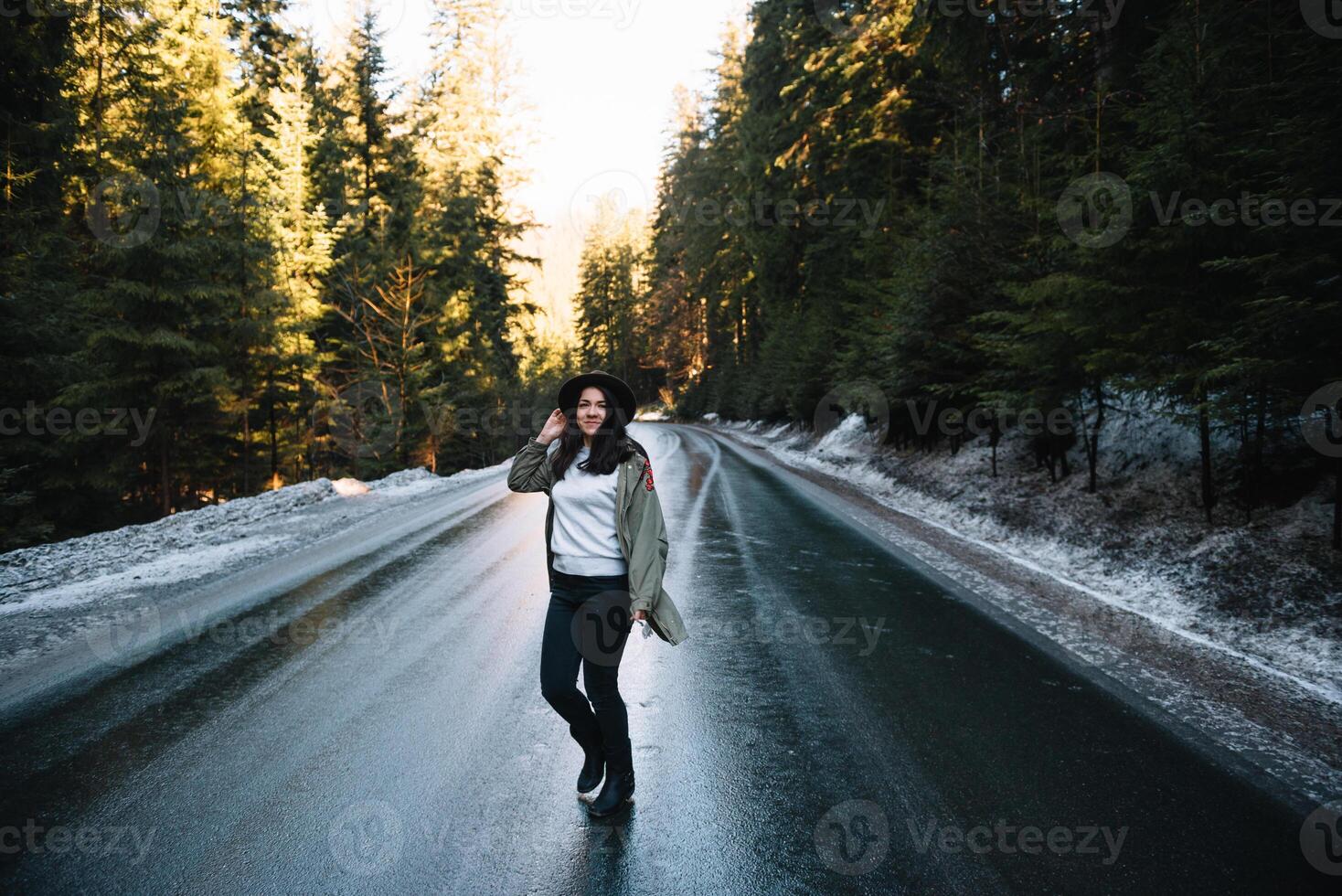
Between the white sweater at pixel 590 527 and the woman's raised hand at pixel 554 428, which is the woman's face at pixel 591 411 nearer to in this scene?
the woman's raised hand at pixel 554 428

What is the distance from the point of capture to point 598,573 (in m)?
3.15

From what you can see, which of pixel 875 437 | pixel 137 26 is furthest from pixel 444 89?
pixel 875 437

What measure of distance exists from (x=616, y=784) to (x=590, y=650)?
0.67m

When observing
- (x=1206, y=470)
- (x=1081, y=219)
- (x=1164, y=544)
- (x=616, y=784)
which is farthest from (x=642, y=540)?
(x=1081, y=219)

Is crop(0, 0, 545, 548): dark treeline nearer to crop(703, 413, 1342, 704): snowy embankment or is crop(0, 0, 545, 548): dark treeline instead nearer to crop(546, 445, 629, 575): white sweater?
crop(546, 445, 629, 575): white sweater

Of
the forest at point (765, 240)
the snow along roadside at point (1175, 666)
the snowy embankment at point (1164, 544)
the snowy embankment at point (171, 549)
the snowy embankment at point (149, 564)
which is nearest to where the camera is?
the snow along roadside at point (1175, 666)

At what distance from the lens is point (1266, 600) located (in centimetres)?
Result: 550

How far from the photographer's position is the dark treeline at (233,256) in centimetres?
1255

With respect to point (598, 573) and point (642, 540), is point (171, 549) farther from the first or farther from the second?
point (642, 540)

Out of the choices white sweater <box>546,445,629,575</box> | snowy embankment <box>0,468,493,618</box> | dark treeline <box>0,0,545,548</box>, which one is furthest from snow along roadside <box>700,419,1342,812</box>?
dark treeline <box>0,0,545,548</box>

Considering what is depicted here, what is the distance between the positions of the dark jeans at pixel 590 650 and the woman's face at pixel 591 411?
2.34 ft

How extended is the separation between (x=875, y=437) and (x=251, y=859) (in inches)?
729

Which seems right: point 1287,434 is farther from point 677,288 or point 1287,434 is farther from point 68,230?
point 677,288

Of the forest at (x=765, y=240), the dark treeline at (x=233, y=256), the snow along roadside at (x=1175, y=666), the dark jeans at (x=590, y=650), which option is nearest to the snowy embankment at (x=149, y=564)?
the dark treeline at (x=233, y=256)
